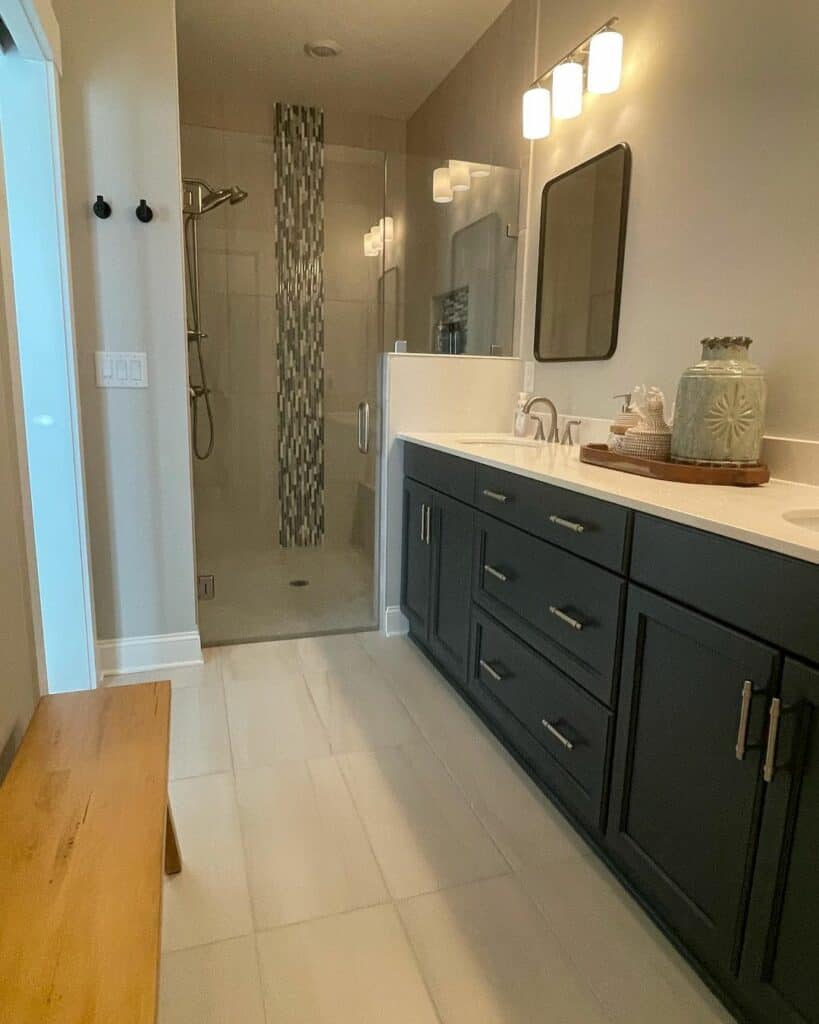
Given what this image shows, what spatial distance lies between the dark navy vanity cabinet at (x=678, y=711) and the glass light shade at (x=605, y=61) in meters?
1.30

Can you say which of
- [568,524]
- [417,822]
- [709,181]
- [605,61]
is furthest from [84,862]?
[605,61]

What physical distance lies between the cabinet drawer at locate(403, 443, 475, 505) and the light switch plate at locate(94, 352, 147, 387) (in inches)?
40.6

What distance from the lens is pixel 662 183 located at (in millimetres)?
1941

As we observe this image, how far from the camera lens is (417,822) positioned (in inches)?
63.9

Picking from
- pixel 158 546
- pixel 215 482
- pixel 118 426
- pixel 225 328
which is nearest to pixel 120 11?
pixel 118 426

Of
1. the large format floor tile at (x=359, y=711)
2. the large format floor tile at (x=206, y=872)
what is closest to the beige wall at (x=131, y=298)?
the large format floor tile at (x=359, y=711)

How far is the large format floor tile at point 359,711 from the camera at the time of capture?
1988 mm

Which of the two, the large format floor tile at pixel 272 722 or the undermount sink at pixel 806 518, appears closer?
the undermount sink at pixel 806 518

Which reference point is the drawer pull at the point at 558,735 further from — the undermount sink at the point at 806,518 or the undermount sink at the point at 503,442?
the undermount sink at the point at 503,442

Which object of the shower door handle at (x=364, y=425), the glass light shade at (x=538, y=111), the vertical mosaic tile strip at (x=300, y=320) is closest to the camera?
the glass light shade at (x=538, y=111)

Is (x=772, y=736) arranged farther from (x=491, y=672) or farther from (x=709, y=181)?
(x=709, y=181)

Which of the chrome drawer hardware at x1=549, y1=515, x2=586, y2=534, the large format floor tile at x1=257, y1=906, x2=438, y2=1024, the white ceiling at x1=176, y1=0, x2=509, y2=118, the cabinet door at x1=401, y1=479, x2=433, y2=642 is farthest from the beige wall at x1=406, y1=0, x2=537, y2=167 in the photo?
the large format floor tile at x1=257, y1=906, x2=438, y2=1024

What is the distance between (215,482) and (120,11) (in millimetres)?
2001

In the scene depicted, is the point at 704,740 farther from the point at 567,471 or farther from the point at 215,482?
the point at 215,482
